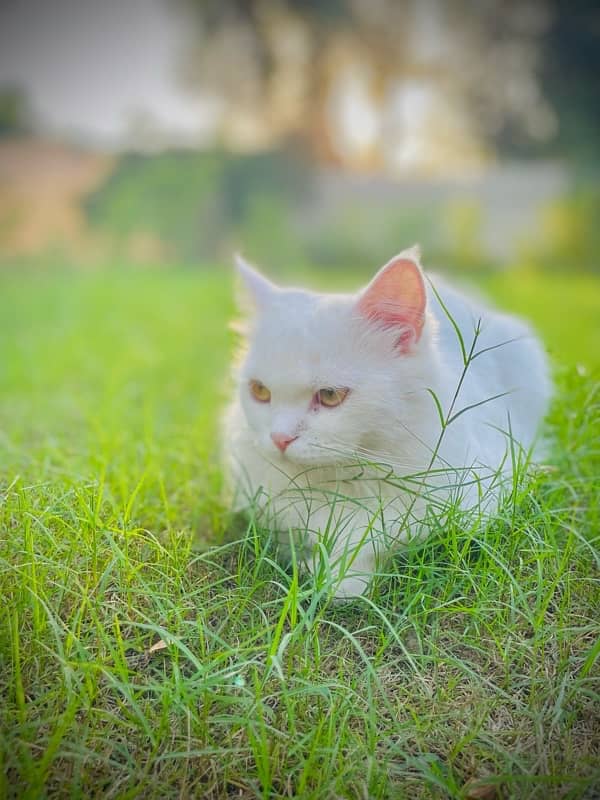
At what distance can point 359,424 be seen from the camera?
1.36 m

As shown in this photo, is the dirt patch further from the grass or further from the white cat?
the white cat

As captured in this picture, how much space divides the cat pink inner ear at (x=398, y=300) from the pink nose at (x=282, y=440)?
29 cm

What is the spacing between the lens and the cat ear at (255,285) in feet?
5.23

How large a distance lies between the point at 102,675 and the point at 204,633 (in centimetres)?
19

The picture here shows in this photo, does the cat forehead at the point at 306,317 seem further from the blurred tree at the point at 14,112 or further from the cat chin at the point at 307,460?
the blurred tree at the point at 14,112

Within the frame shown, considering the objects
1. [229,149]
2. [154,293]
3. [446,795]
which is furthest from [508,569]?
[229,149]

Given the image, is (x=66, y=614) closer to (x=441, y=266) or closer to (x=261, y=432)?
(x=261, y=432)

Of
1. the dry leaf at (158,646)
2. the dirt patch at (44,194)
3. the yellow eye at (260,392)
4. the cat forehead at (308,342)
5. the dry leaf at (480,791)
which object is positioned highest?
the dirt patch at (44,194)

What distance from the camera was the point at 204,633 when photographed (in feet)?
4.23

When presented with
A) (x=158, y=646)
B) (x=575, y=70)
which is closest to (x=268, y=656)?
(x=158, y=646)

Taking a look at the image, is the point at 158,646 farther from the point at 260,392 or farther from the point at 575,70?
the point at 575,70

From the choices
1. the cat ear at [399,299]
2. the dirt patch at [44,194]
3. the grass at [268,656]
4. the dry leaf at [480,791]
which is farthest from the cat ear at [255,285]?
the dirt patch at [44,194]

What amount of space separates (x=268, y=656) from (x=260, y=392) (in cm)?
54

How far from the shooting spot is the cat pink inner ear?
52.6 inches
